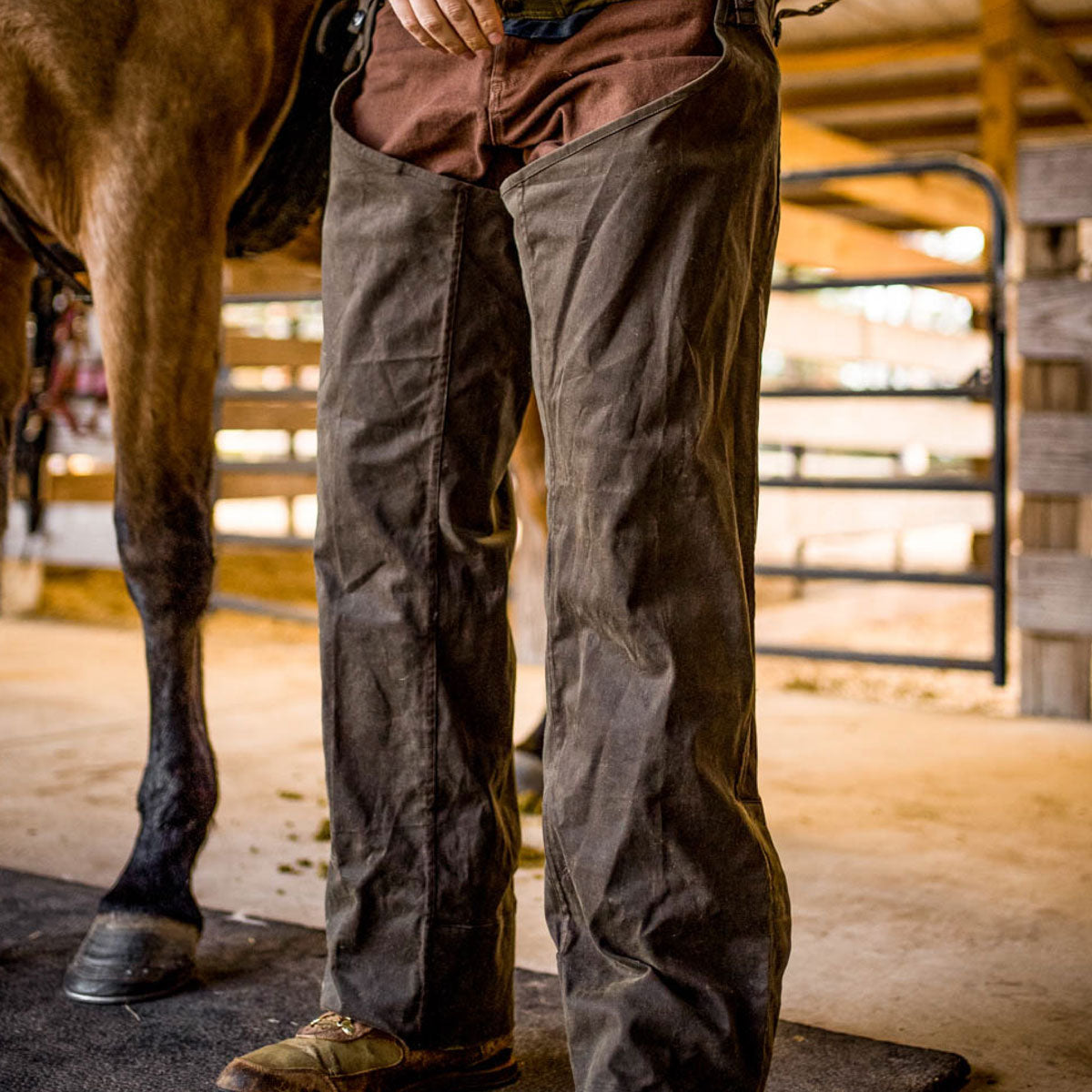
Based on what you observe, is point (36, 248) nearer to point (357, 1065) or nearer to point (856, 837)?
point (357, 1065)

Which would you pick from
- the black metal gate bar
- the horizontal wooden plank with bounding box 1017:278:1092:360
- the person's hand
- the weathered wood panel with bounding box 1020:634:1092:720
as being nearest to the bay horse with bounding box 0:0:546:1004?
the person's hand

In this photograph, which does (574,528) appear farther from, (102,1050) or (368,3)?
(102,1050)

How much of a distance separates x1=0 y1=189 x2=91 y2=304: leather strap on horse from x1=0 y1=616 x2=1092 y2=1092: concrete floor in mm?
842

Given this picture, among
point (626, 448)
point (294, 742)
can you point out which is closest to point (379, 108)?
point (626, 448)

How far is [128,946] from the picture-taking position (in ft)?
4.79

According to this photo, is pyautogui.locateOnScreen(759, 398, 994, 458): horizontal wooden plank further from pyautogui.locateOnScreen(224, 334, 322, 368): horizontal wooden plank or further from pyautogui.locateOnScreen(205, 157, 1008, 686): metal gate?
pyautogui.locateOnScreen(205, 157, 1008, 686): metal gate

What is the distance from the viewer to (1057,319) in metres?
3.11

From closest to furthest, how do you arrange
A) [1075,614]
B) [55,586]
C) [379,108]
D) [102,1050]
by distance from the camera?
[379,108], [102,1050], [1075,614], [55,586]

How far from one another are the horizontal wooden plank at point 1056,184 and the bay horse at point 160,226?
204 cm

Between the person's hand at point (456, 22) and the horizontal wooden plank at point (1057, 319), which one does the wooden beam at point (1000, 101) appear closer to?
the horizontal wooden plank at point (1057, 319)

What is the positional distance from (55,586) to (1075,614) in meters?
4.05

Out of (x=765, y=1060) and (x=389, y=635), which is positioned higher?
(x=389, y=635)

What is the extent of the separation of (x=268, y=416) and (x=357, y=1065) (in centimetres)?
424

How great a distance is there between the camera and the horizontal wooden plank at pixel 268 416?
5.05 meters
